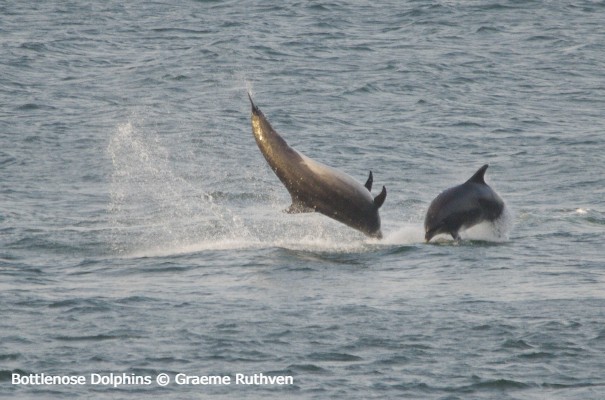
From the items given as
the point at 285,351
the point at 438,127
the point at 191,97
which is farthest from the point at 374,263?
the point at 191,97

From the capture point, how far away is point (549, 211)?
2408cm

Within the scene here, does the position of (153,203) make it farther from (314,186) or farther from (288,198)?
(314,186)

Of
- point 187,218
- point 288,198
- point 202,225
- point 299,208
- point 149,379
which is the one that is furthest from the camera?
point 288,198

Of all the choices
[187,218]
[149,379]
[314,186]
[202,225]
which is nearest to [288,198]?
[187,218]

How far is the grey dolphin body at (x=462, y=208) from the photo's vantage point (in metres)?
20.6

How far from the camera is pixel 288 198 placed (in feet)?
84.9

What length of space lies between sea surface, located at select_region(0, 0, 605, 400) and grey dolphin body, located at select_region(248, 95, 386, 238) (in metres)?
0.82

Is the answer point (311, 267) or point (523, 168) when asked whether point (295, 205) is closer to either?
point (311, 267)

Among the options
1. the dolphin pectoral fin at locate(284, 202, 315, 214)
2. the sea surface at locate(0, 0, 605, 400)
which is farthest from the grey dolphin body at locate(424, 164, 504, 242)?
the dolphin pectoral fin at locate(284, 202, 315, 214)

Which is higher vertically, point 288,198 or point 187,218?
point 187,218

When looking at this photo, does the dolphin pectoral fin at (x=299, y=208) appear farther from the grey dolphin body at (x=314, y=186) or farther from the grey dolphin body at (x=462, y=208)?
the grey dolphin body at (x=462, y=208)

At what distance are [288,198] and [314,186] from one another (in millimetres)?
6968

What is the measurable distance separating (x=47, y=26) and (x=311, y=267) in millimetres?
A: 28144

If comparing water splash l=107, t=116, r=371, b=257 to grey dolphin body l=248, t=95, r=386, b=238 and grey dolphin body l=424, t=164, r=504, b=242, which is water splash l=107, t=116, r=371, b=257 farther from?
grey dolphin body l=248, t=95, r=386, b=238
